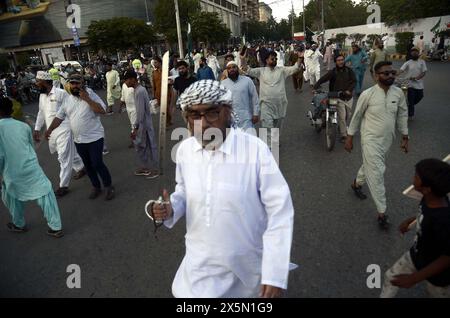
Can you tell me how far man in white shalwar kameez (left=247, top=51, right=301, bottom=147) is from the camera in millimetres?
5883

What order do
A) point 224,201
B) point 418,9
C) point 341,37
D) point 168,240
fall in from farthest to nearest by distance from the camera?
point 341,37
point 418,9
point 168,240
point 224,201

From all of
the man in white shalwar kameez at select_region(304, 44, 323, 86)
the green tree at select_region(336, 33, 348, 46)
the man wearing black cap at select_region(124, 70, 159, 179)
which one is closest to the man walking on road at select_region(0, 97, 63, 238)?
the man wearing black cap at select_region(124, 70, 159, 179)

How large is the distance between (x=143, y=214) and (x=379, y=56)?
29.5 feet

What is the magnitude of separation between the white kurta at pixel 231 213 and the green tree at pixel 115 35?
3481 cm

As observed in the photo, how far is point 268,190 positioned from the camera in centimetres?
174

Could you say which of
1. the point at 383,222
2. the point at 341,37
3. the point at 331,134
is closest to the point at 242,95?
the point at 331,134

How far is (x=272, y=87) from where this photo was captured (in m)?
5.91

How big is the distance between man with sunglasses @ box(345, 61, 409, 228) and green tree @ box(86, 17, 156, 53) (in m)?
33.4

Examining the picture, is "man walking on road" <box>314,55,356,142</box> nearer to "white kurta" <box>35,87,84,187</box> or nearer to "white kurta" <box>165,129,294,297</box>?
"white kurta" <box>35,87,84,187</box>

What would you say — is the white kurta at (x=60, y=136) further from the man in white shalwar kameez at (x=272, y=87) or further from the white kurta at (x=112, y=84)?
the white kurta at (x=112, y=84)

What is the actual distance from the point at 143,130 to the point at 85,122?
3.39 ft

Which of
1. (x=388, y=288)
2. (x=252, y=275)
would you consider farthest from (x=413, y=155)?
(x=252, y=275)

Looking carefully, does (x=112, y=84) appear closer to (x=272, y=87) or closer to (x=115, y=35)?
(x=272, y=87)

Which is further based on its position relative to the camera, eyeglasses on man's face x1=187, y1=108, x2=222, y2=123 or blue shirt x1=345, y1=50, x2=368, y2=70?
blue shirt x1=345, y1=50, x2=368, y2=70
